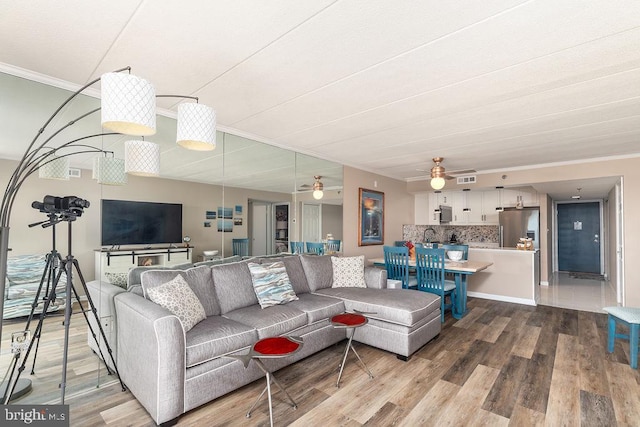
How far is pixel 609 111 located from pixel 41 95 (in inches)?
185

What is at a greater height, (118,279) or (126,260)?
(126,260)

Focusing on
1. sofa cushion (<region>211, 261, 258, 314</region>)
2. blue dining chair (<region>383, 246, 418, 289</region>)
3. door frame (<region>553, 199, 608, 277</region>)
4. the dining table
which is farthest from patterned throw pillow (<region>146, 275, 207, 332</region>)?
door frame (<region>553, 199, 608, 277</region>)

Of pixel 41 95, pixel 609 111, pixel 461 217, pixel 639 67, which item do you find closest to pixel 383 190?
pixel 461 217

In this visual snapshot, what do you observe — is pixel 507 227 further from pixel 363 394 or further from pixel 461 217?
pixel 363 394

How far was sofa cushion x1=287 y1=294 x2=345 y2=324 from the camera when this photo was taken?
2897 mm

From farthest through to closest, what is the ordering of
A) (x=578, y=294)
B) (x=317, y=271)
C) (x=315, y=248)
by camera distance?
(x=578, y=294), (x=315, y=248), (x=317, y=271)

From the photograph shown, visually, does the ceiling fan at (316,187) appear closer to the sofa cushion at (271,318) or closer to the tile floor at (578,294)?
the sofa cushion at (271,318)

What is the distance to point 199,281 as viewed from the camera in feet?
8.82

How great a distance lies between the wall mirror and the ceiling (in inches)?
13.4

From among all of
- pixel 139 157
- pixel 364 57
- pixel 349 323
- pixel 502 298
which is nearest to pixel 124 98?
pixel 139 157

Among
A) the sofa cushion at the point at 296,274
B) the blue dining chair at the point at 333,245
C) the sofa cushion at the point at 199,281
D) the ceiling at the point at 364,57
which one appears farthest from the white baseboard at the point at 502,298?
the sofa cushion at the point at 199,281

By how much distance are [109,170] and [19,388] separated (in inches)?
64.9

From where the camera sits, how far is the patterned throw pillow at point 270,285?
2.97m

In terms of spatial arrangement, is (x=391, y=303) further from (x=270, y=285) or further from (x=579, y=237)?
(x=579, y=237)
